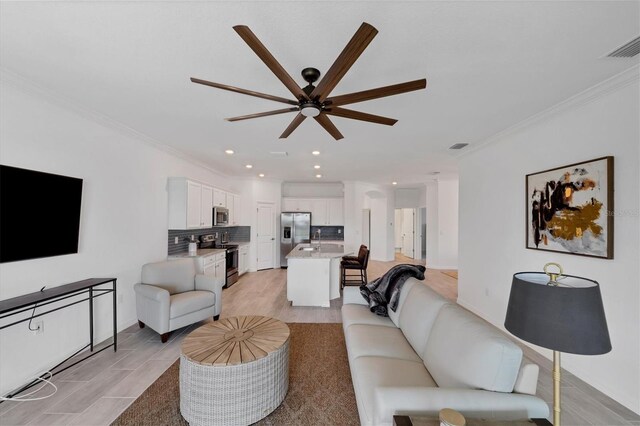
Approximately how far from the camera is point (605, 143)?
2424 millimetres

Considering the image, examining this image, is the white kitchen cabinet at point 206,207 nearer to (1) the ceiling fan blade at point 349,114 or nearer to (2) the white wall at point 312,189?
(2) the white wall at point 312,189

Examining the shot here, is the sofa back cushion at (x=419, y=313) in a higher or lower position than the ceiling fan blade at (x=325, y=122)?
lower

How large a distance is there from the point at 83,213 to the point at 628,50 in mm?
5178

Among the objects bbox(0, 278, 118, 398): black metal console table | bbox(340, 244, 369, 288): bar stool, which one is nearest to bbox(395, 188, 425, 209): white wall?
bbox(340, 244, 369, 288): bar stool

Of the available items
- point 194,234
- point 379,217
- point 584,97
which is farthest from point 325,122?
point 379,217

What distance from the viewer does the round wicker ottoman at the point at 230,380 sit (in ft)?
6.17

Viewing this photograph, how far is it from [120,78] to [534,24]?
316cm

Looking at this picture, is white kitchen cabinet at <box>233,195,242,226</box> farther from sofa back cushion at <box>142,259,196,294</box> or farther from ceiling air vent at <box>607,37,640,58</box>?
ceiling air vent at <box>607,37,640,58</box>

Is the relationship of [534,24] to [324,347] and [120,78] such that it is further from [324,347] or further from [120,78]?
[324,347]

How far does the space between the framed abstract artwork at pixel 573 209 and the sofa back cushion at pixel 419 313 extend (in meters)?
1.57

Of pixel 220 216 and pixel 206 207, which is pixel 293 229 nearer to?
pixel 220 216

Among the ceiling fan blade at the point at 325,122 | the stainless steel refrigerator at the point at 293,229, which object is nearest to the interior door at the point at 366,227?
the stainless steel refrigerator at the point at 293,229

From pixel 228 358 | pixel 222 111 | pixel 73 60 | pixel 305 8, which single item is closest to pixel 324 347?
pixel 228 358

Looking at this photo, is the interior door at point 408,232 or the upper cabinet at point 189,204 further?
the interior door at point 408,232
